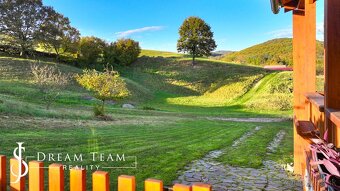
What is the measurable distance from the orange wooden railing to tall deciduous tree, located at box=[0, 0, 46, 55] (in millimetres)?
37561

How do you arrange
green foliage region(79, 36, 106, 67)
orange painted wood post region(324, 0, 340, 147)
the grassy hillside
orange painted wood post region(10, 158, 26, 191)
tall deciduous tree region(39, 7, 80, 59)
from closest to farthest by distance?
orange painted wood post region(10, 158, 26, 191) → orange painted wood post region(324, 0, 340, 147) → tall deciduous tree region(39, 7, 80, 59) → green foliage region(79, 36, 106, 67) → the grassy hillside

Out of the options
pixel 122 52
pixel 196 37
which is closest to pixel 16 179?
pixel 122 52

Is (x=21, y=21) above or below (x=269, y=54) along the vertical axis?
above

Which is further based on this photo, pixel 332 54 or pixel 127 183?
pixel 332 54

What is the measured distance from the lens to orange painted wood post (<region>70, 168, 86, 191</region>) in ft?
5.14

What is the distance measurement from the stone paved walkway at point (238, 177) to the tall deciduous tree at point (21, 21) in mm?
35115

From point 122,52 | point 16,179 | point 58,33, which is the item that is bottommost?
point 16,179

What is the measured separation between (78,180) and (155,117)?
15666 mm

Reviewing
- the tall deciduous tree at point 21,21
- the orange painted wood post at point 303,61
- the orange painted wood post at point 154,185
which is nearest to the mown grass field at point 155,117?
the orange painted wood post at point 303,61

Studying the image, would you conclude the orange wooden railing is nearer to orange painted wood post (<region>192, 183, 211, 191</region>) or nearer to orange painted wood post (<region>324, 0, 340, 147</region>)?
orange painted wood post (<region>192, 183, 211, 191</region>)

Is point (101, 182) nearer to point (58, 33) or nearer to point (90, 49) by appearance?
point (58, 33)

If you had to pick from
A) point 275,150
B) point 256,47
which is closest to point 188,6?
point 256,47

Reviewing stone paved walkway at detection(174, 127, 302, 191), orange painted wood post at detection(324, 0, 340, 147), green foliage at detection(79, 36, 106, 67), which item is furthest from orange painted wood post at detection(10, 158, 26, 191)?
green foliage at detection(79, 36, 106, 67)

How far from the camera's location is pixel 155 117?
17.2m
